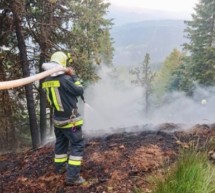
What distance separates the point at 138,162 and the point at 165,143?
1224 millimetres

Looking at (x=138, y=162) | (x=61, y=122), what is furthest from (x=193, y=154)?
(x=61, y=122)

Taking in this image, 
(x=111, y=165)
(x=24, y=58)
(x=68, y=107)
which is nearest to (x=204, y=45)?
(x=24, y=58)

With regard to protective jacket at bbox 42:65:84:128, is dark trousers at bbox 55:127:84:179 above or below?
below

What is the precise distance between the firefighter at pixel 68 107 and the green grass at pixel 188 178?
69.8 inches

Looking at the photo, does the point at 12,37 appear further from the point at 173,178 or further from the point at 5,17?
the point at 173,178

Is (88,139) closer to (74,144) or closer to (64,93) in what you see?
(74,144)

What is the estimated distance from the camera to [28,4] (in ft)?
45.7

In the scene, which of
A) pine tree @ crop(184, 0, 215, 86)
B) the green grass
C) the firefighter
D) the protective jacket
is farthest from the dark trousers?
pine tree @ crop(184, 0, 215, 86)

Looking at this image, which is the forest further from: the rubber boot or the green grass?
the rubber boot

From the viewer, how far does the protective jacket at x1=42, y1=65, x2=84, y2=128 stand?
5.32 m

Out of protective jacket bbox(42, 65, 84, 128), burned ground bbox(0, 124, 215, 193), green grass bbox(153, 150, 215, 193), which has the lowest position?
burned ground bbox(0, 124, 215, 193)

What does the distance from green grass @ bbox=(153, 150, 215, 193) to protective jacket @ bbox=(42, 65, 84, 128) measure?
1.99m

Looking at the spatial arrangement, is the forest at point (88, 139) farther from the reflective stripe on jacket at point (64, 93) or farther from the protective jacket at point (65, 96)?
the reflective stripe on jacket at point (64, 93)

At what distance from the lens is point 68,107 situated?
547cm
